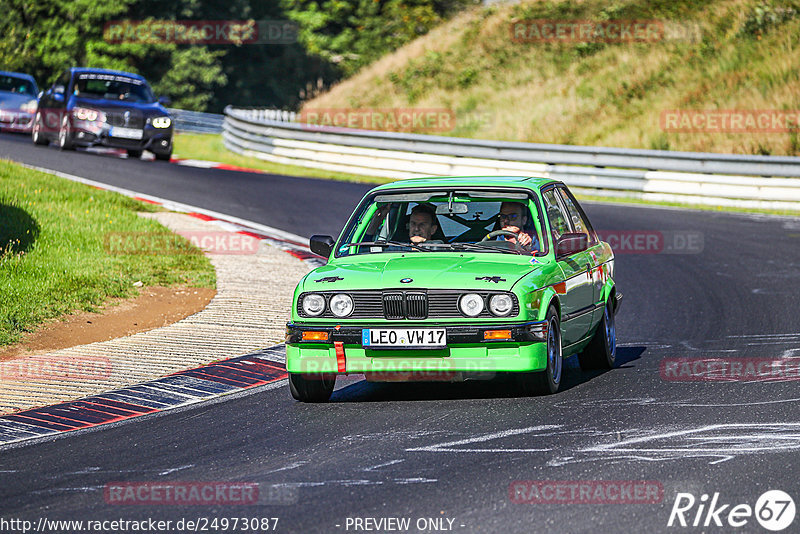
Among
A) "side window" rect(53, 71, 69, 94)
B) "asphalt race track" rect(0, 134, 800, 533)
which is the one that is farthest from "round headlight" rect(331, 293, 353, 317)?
"side window" rect(53, 71, 69, 94)

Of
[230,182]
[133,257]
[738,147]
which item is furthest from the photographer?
[738,147]

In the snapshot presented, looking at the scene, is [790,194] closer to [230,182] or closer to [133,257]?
[230,182]

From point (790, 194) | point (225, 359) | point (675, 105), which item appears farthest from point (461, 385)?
point (675, 105)

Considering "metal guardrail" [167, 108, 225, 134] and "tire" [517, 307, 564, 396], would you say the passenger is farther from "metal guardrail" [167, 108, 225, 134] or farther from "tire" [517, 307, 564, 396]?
"metal guardrail" [167, 108, 225, 134]

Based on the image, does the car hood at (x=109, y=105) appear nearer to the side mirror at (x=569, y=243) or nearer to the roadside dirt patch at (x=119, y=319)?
the roadside dirt patch at (x=119, y=319)

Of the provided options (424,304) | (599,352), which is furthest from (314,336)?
(599,352)

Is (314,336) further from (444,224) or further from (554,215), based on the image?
(554,215)

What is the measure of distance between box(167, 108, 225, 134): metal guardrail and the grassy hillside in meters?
4.35

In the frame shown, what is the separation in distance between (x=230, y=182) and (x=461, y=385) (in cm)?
1521

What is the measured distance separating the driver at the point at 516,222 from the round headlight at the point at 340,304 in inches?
59.3

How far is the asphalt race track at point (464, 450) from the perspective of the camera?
574 cm

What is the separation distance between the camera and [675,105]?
31.0 metres

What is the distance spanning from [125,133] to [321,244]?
674 inches

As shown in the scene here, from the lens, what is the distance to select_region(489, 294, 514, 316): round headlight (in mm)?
8039
